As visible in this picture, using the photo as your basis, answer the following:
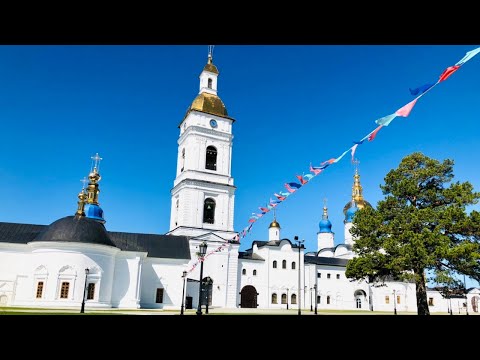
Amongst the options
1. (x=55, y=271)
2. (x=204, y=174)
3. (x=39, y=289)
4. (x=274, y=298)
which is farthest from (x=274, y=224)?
(x=39, y=289)

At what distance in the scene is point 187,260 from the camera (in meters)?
43.8

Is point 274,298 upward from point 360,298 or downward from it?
downward

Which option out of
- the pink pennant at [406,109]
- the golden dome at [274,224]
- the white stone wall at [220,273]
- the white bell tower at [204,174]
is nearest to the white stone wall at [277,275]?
the white stone wall at [220,273]

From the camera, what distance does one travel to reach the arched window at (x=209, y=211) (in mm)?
48094

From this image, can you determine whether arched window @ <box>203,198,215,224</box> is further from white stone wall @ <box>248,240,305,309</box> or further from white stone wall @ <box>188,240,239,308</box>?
white stone wall @ <box>248,240,305,309</box>

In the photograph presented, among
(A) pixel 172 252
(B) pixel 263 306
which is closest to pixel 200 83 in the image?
(A) pixel 172 252

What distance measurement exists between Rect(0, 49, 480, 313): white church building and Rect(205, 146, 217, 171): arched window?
0.39ft

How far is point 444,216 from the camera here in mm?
28172

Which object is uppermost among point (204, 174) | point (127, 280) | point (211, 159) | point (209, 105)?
point (209, 105)

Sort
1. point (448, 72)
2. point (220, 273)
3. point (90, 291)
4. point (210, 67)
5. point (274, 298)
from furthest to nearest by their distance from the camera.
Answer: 1. point (210, 67)
2. point (274, 298)
3. point (220, 273)
4. point (90, 291)
5. point (448, 72)

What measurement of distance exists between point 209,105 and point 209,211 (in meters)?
12.9

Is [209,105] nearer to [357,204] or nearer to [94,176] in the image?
[94,176]
